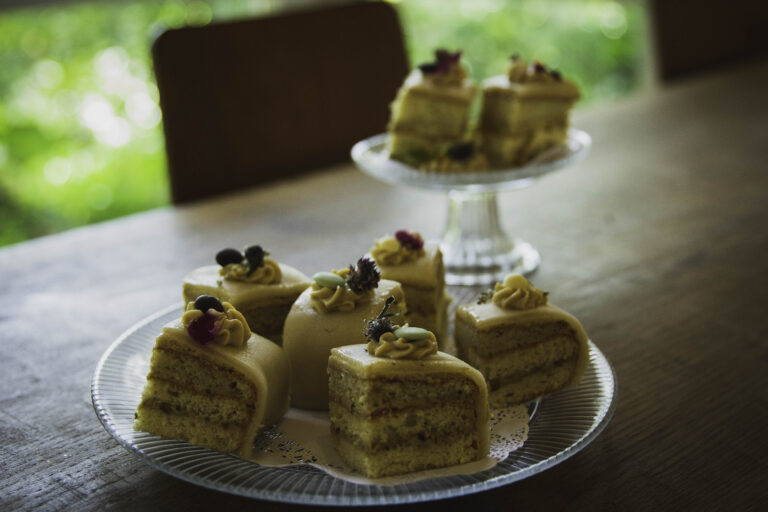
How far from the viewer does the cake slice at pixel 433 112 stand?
70.6 inches

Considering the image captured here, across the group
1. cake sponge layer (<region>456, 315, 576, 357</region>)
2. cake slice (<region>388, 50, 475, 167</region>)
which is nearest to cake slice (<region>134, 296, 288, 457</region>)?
cake sponge layer (<region>456, 315, 576, 357</region>)

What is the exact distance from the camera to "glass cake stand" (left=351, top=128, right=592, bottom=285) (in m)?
1.63

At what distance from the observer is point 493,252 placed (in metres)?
1.75

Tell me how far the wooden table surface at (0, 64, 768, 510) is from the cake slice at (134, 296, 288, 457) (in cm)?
6

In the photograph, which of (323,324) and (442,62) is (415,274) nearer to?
(323,324)

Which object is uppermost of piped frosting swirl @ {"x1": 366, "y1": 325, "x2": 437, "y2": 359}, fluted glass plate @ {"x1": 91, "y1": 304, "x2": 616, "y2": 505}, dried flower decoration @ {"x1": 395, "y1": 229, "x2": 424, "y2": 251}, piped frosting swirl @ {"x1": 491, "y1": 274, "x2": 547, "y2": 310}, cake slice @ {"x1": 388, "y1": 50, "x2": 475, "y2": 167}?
cake slice @ {"x1": 388, "y1": 50, "x2": 475, "y2": 167}

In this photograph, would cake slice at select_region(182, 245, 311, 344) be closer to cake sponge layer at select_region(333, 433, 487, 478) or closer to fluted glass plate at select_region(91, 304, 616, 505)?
fluted glass plate at select_region(91, 304, 616, 505)

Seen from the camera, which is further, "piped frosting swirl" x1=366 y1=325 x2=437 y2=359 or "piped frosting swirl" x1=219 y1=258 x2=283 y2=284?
"piped frosting swirl" x1=219 y1=258 x2=283 y2=284

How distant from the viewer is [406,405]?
39.9 inches

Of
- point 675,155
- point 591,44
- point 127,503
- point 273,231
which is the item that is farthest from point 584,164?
point 591,44

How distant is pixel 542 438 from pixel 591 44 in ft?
12.7

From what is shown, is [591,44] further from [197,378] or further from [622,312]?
[197,378]

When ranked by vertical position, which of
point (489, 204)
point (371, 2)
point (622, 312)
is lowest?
point (622, 312)

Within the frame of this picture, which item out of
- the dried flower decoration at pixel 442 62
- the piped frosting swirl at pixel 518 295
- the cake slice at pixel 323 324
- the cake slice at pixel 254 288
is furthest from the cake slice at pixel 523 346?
the dried flower decoration at pixel 442 62
